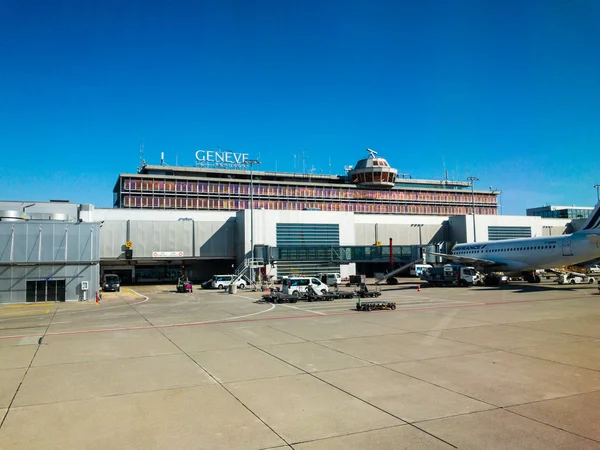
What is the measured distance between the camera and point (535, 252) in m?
48.2

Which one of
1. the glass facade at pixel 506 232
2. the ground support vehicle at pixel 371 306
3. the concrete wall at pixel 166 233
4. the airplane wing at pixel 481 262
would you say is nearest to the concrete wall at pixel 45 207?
the concrete wall at pixel 166 233

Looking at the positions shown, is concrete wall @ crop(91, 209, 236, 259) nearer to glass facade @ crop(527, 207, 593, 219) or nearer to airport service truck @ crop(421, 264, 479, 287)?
airport service truck @ crop(421, 264, 479, 287)

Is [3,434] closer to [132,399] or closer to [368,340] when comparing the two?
[132,399]

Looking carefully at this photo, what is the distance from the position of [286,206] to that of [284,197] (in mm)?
2503

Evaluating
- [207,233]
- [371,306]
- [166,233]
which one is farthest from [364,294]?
[166,233]

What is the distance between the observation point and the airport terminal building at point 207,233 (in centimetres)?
4003

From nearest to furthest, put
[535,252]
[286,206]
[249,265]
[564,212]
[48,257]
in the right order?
[48,257]
[535,252]
[249,265]
[286,206]
[564,212]

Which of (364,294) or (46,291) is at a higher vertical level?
(46,291)

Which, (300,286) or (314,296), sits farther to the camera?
(300,286)

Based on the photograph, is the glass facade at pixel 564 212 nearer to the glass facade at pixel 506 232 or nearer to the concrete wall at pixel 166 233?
the glass facade at pixel 506 232

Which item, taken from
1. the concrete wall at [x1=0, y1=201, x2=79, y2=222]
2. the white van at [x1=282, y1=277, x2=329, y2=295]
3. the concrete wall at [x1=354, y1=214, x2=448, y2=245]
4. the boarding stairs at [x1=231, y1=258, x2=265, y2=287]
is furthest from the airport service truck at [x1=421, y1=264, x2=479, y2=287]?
the concrete wall at [x1=0, y1=201, x2=79, y2=222]

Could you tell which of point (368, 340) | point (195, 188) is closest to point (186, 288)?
point (368, 340)

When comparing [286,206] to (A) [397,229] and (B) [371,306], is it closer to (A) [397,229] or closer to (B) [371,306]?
(A) [397,229]

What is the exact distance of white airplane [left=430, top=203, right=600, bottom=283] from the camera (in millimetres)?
43594
